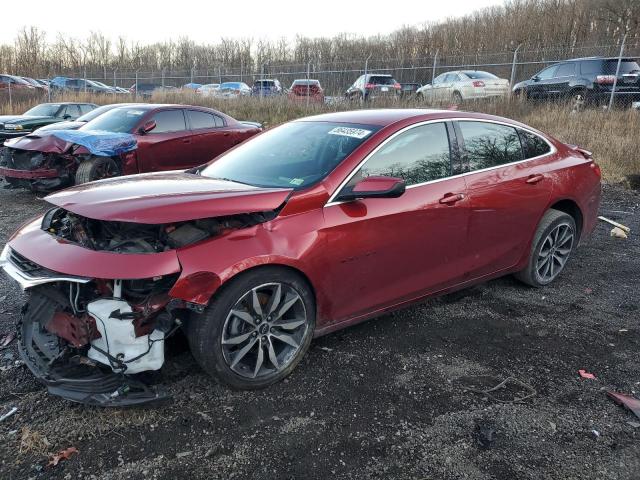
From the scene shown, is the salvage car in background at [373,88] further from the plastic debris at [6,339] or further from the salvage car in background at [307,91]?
the plastic debris at [6,339]

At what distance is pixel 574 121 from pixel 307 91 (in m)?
9.55

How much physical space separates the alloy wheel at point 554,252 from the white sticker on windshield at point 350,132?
6.92ft

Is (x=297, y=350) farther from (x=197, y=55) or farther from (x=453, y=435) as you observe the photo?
(x=197, y=55)

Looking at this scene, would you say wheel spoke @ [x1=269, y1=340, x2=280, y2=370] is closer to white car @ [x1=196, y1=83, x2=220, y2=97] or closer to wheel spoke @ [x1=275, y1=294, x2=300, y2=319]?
wheel spoke @ [x1=275, y1=294, x2=300, y2=319]

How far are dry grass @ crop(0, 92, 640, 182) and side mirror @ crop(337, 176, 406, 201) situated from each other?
27.1ft

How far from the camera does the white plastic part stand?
266 centimetres

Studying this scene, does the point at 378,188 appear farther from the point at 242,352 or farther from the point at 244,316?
the point at 242,352

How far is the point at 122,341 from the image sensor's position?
106 inches

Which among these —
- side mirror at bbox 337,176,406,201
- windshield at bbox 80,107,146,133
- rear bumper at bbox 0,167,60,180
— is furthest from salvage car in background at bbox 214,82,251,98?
side mirror at bbox 337,176,406,201

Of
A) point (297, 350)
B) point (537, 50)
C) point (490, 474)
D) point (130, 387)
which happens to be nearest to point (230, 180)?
point (297, 350)

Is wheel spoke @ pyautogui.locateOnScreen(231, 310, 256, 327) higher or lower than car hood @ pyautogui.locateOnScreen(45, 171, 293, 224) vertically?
lower

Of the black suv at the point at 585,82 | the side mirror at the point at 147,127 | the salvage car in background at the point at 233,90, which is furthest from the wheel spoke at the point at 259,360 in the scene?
the salvage car in background at the point at 233,90

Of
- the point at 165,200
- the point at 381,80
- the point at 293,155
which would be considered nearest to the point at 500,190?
the point at 293,155

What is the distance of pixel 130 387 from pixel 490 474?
6.20 ft
